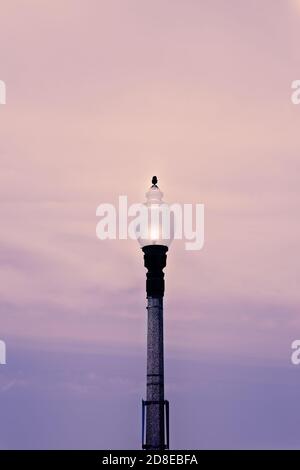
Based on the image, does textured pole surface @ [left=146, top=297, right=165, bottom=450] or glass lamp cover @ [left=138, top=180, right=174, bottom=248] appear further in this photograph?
glass lamp cover @ [left=138, top=180, right=174, bottom=248]

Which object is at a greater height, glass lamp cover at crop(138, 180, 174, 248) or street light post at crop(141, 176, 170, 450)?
glass lamp cover at crop(138, 180, 174, 248)

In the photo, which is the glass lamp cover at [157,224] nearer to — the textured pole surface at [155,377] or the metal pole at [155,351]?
the metal pole at [155,351]

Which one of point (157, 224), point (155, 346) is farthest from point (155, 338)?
point (157, 224)

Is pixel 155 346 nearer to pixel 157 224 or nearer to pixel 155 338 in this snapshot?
pixel 155 338

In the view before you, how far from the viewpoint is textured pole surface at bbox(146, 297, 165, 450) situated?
23.8 metres

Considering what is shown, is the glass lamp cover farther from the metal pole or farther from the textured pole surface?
the textured pole surface

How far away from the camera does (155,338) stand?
23938 millimetres

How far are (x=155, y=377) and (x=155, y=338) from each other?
0.97 m

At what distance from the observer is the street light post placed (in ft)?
78.0
